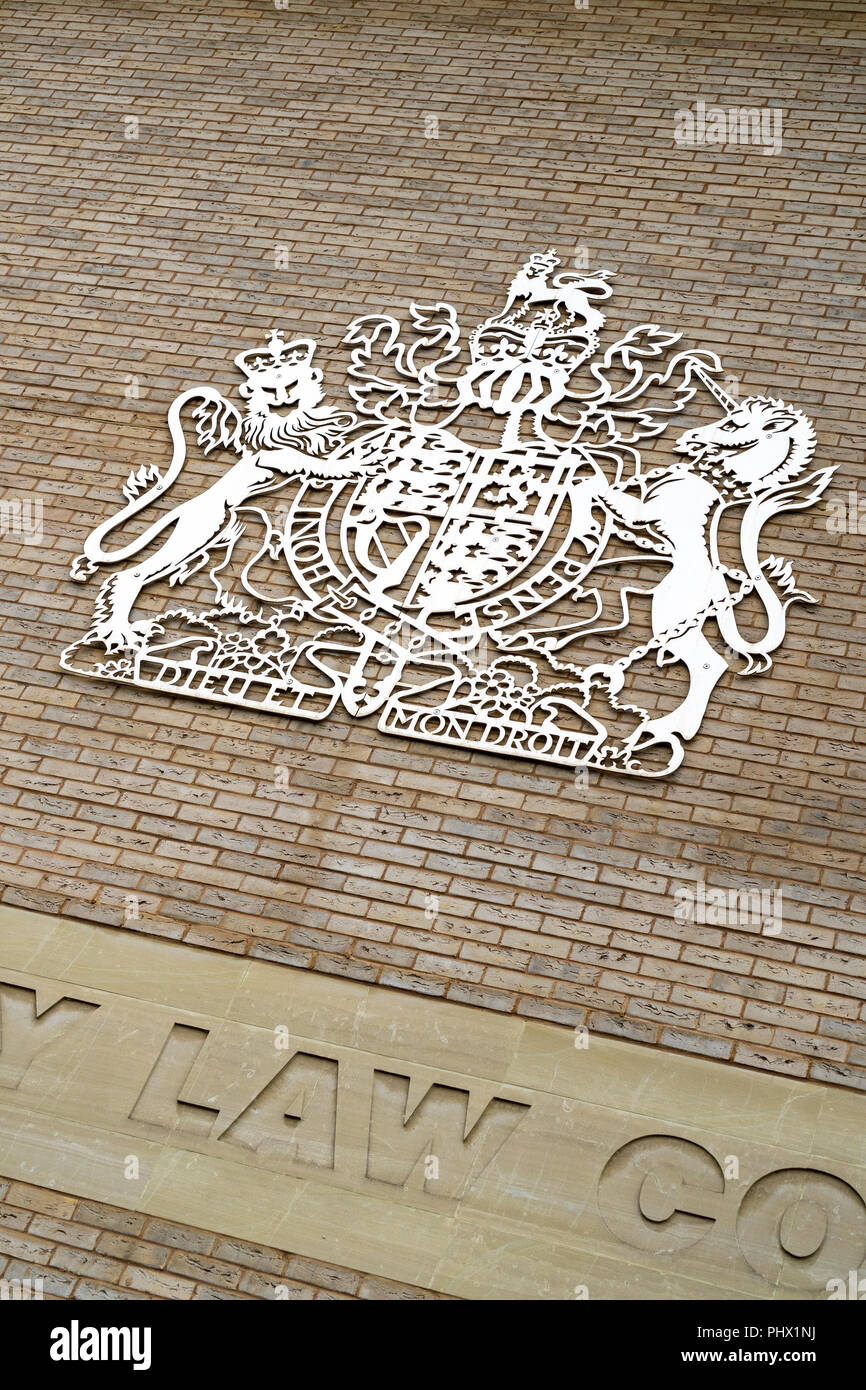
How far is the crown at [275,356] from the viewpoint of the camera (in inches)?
174

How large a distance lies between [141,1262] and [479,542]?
7.12 feet

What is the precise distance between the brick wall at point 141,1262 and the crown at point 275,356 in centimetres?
273

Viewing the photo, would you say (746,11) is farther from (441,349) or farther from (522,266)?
(441,349)

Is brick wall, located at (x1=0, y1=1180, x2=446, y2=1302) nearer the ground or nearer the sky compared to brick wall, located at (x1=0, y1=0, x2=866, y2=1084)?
nearer the ground

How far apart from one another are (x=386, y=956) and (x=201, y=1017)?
1.62 feet

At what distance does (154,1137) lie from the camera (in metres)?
3.08

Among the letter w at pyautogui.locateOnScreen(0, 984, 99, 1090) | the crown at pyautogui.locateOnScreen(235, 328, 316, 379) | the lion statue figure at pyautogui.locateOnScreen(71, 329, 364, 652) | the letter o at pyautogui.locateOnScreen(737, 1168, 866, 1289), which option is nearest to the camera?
the letter o at pyautogui.locateOnScreen(737, 1168, 866, 1289)

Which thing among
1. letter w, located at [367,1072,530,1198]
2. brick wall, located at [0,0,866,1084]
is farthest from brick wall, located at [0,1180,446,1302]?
brick wall, located at [0,0,866,1084]

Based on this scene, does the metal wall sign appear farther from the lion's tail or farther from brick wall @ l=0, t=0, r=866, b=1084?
brick wall @ l=0, t=0, r=866, b=1084

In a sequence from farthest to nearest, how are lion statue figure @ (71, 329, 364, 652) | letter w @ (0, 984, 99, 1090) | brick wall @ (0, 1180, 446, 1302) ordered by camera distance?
lion statue figure @ (71, 329, 364, 652) < letter w @ (0, 984, 99, 1090) < brick wall @ (0, 1180, 446, 1302)

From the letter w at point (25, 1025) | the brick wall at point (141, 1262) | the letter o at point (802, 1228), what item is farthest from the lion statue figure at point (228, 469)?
the letter o at point (802, 1228)

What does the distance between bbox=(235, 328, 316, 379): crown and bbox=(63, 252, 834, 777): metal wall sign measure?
1cm

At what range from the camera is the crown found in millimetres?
4426
